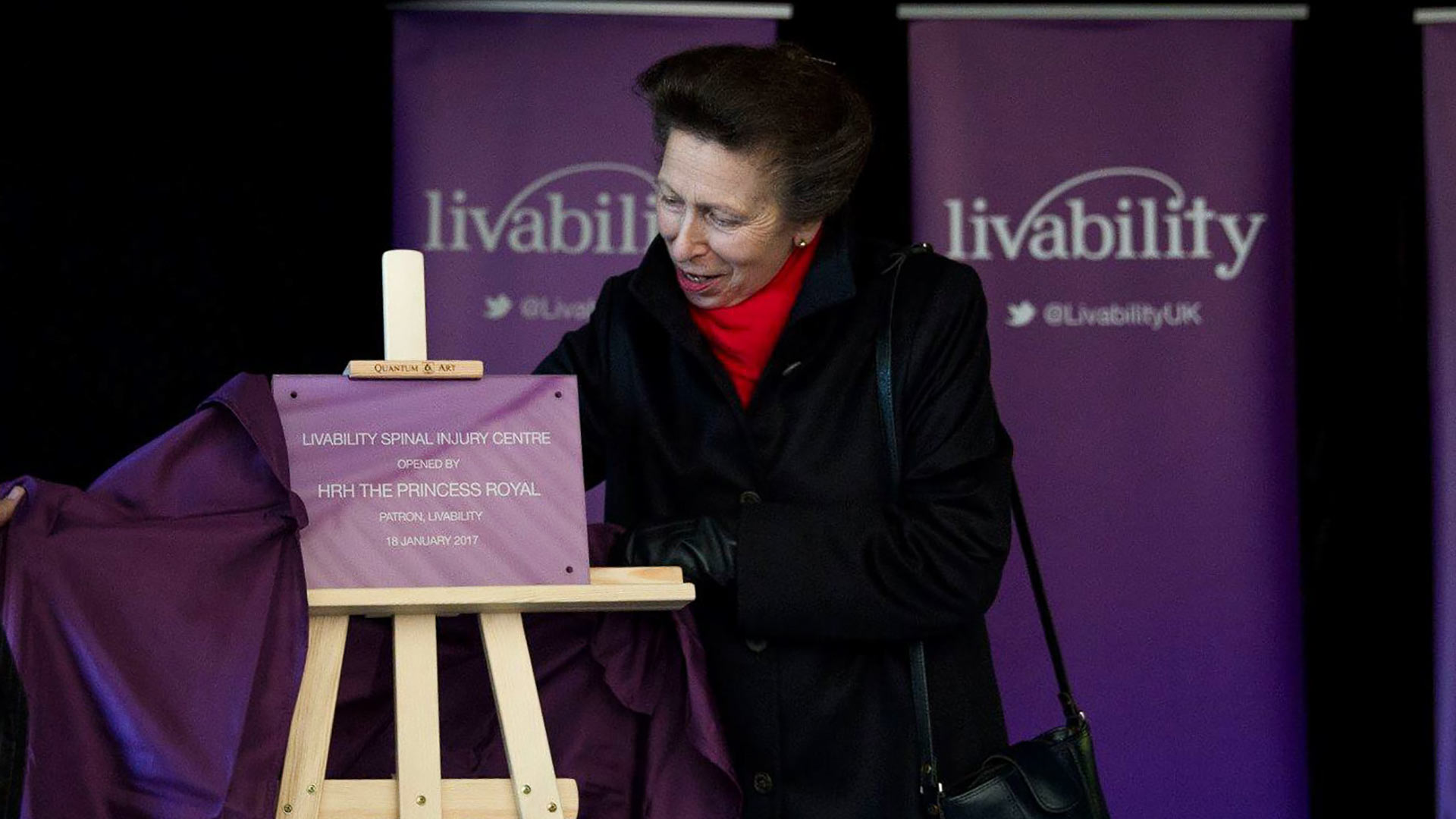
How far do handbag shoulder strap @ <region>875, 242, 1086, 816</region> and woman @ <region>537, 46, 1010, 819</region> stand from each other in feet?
0.05

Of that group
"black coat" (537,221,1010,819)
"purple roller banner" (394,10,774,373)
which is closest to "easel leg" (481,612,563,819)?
"black coat" (537,221,1010,819)

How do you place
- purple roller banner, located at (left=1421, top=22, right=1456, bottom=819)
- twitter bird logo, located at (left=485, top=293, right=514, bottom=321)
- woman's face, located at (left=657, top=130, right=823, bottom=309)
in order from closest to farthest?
woman's face, located at (left=657, top=130, right=823, bottom=309) < purple roller banner, located at (left=1421, top=22, right=1456, bottom=819) < twitter bird logo, located at (left=485, top=293, right=514, bottom=321)

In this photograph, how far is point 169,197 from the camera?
4219 mm

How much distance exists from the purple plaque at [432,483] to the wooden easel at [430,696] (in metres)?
0.03

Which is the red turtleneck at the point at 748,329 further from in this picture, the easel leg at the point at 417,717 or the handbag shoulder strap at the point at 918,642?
the easel leg at the point at 417,717

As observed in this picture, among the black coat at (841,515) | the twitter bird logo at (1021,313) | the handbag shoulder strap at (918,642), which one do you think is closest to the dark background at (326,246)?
the twitter bird logo at (1021,313)

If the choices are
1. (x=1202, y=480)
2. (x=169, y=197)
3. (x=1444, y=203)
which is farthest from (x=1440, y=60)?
(x=169, y=197)

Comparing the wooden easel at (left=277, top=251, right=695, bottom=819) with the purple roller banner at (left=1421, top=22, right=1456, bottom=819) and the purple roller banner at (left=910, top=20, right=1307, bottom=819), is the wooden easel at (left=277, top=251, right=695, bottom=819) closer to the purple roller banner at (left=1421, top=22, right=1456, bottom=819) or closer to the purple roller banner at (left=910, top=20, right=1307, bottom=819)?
the purple roller banner at (left=910, top=20, right=1307, bottom=819)

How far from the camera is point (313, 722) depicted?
210 cm

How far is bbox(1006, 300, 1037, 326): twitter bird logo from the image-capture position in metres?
4.20

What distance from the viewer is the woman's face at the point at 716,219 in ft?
7.74

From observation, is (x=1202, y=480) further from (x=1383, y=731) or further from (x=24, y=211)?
(x=24, y=211)

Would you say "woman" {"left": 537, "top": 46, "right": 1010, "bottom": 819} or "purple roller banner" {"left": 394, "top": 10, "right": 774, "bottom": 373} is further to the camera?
"purple roller banner" {"left": 394, "top": 10, "right": 774, "bottom": 373}

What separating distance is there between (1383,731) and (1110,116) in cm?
161
